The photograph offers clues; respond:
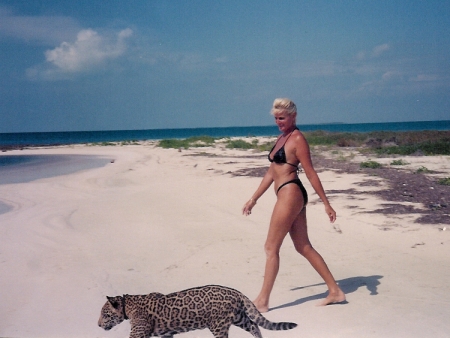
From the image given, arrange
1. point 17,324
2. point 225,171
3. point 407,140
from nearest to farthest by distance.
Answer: point 17,324, point 225,171, point 407,140

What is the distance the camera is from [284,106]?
4.71m

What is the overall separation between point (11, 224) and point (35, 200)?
2.92 metres

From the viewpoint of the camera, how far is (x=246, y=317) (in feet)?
13.5

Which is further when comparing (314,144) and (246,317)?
(314,144)


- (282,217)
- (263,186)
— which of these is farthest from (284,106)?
(282,217)

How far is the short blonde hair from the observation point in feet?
15.5

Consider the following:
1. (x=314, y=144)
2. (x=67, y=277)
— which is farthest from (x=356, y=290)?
(x=314, y=144)

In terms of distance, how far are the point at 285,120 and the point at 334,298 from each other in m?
1.86

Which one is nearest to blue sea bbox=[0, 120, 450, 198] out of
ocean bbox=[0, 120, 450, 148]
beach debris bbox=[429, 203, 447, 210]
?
ocean bbox=[0, 120, 450, 148]

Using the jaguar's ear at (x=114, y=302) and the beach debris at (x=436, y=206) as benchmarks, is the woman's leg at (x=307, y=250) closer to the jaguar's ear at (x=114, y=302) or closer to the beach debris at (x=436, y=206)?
the jaguar's ear at (x=114, y=302)

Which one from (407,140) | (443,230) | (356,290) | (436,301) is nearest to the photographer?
(436,301)

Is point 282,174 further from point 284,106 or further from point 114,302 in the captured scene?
point 114,302

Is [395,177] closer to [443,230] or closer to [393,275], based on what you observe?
[443,230]

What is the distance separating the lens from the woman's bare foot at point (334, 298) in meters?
5.07
